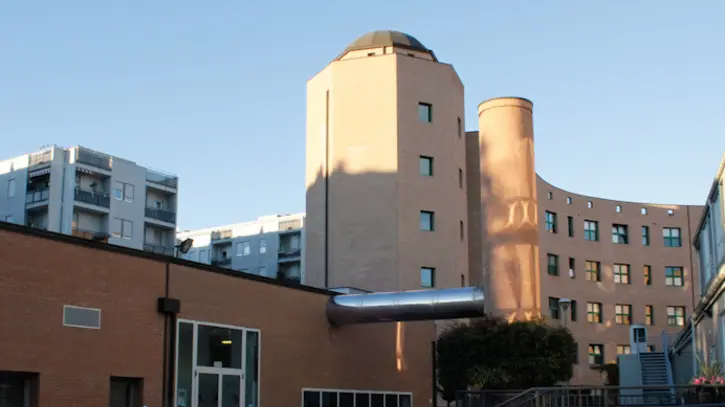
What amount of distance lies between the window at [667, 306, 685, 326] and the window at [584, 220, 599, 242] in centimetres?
785

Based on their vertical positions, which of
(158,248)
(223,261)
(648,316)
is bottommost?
(648,316)

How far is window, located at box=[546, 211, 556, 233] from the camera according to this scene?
64250 mm

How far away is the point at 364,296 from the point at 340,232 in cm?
1474

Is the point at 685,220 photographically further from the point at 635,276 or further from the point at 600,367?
the point at 600,367

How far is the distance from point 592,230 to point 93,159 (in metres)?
39.9

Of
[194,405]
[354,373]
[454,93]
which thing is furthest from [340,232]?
[194,405]

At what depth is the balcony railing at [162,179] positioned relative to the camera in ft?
273

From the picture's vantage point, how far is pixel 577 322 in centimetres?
6444

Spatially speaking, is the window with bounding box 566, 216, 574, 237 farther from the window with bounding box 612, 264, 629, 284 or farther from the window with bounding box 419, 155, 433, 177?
the window with bounding box 419, 155, 433, 177

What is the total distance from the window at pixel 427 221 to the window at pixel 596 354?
24.2 metres

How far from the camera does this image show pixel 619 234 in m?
68.8

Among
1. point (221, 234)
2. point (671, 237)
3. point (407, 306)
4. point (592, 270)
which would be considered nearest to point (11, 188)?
point (221, 234)

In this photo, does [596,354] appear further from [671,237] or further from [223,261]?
[223,261]

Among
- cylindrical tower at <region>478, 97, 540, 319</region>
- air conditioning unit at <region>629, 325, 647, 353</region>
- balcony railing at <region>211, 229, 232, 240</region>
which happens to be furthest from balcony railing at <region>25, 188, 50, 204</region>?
cylindrical tower at <region>478, 97, 540, 319</region>
